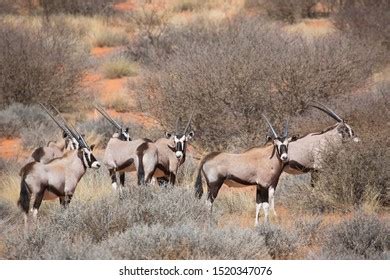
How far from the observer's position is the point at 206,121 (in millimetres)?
15484

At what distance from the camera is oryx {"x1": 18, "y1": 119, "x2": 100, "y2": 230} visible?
10406mm

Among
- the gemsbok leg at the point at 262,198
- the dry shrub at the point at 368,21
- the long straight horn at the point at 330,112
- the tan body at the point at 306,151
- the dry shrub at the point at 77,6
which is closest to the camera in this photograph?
the gemsbok leg at the point at 262,198

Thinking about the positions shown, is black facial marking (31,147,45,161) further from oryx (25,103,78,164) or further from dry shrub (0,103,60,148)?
dry shrub (0,103,60,148)

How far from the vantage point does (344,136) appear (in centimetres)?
1272

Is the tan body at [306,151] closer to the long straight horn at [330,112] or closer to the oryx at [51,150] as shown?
the long straight horn at [330,112]

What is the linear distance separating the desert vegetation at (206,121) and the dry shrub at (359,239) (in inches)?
0.6

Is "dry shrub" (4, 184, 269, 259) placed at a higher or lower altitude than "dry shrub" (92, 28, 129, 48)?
higher

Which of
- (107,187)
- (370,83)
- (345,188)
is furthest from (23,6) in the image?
(345,188)

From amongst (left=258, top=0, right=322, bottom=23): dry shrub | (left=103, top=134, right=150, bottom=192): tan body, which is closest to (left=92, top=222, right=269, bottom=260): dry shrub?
(left=103, top=134, right=150, bottom=192): tan body

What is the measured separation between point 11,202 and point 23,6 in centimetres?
1934

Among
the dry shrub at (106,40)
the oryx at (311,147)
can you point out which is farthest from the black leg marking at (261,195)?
the dry shrub at (106,40)

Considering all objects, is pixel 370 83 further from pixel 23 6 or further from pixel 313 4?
pixel 23 6

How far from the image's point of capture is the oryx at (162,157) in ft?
39.2
